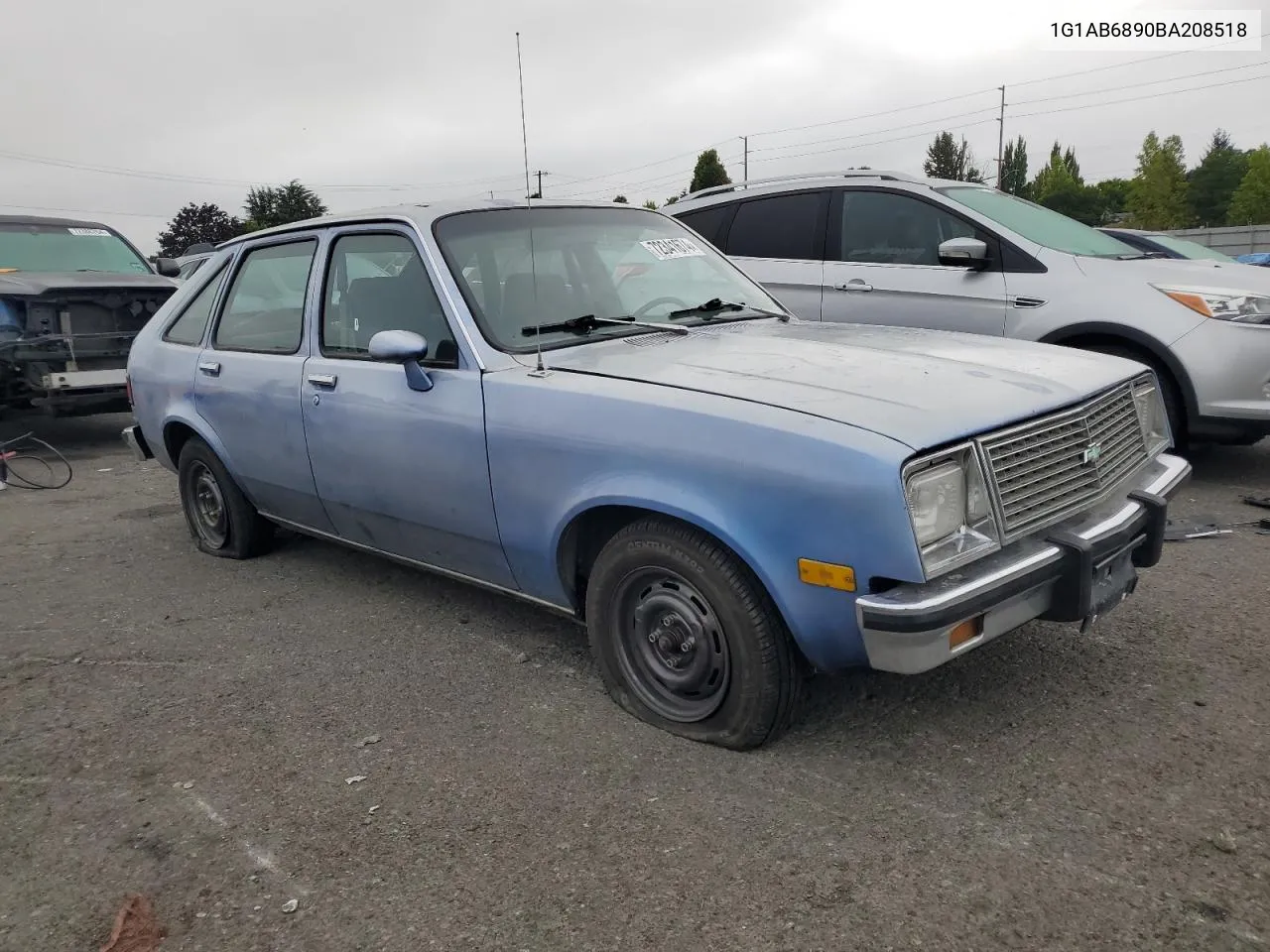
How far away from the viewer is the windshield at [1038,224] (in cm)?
614

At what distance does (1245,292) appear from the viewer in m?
5.53

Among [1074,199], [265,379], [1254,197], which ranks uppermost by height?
[1074,199]

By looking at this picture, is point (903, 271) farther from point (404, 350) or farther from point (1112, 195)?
point (1112, 195)

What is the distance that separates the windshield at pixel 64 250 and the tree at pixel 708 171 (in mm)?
38998

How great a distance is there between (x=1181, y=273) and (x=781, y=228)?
2.49 meters

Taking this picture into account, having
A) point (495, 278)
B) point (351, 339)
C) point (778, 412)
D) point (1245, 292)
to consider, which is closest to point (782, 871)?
point (778, 412)

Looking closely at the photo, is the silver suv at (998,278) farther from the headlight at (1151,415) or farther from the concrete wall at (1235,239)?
the concrete wall at (1235,239)

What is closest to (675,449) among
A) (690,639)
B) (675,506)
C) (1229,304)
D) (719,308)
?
(675,506)

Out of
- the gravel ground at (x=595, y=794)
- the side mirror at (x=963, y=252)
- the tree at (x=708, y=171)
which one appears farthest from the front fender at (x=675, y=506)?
the tree at (x=708, y=171)

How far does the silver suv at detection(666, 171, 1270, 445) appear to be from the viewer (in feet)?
18.0

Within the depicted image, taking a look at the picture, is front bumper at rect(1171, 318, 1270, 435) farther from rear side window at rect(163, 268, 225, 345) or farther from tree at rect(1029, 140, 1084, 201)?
tree at rect(1029, 140, 1084, 201)

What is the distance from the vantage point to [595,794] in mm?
2783

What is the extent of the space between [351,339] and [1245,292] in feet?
15.7

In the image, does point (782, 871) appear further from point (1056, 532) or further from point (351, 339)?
point (351, 339)
